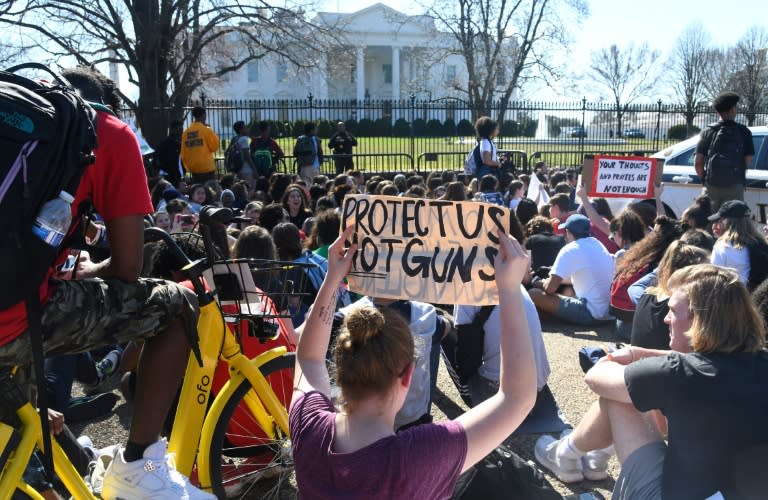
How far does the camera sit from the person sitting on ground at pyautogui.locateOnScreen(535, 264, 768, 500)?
2.71 metres

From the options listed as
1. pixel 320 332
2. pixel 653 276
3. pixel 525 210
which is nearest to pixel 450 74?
pixel 525 210

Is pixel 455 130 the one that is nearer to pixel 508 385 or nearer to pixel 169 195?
pixel 169 195

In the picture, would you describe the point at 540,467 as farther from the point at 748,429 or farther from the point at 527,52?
the point at 527,52

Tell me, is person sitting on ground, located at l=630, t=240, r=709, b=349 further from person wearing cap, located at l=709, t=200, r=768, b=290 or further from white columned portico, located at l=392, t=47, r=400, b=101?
white columned portico, located at l=392, t=47, r=400, b=101

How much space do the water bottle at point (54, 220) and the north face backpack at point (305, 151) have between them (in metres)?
11.8

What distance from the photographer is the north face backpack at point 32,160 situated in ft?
7.02

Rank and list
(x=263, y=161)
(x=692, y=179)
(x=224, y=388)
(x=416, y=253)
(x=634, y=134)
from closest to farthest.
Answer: (x=416, y=253) < (x=224, y=388) < (x=692, y=179) < (x=263, y=161) < (x=634, y=134)

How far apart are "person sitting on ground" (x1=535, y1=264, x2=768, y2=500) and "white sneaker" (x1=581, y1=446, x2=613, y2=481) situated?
75 cm

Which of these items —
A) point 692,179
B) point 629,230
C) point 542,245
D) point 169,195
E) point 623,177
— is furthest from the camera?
point 692,179

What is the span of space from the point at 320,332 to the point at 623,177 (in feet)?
22.4

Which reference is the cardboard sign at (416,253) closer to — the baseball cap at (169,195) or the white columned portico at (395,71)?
the baseball cap at (169,195)

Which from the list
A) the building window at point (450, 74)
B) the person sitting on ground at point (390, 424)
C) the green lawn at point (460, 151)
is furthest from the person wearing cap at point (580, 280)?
the building window at point (450, 74)

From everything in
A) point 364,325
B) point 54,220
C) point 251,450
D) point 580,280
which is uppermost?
point 54,220

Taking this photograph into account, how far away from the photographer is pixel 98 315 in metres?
Result: 2.51
